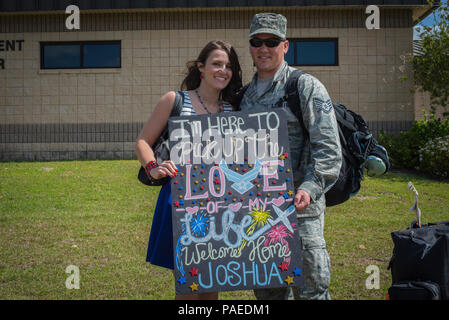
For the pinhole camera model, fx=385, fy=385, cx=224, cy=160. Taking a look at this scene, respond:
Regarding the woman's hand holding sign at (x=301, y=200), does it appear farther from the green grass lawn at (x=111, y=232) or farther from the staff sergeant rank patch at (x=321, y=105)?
the green grass lawn at (x=111, y=232)

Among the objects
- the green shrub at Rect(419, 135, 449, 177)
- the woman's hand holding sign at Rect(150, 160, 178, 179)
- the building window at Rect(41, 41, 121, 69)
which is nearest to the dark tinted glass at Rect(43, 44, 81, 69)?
the building window at Rect(41, 41, 121, 69)

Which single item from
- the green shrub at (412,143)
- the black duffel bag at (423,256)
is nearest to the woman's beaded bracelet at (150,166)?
the black duffel bag at (423,256)

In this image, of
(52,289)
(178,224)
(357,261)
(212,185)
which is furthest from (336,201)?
Answer: (52,289)

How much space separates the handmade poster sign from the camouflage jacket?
0.54 feet

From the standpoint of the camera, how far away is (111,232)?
577 cm

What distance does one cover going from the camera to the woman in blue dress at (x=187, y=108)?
8.89 feet

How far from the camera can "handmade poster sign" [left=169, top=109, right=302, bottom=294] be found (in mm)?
2348

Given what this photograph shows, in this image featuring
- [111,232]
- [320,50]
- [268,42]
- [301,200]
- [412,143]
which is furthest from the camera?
[320,50]

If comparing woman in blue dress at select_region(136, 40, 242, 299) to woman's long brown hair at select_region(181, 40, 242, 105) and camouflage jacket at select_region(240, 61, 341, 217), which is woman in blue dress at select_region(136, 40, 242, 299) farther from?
camouflage jacket at select_region(240, 61, 341, 217)

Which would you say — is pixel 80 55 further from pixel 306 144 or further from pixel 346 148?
pixel 346 148

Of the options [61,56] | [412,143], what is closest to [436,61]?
[412,143]

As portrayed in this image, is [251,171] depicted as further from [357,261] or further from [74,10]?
[74,10]

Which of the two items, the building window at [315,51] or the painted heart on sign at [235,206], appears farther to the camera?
the building window at [315,51]

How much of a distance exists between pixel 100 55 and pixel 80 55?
66 cm
